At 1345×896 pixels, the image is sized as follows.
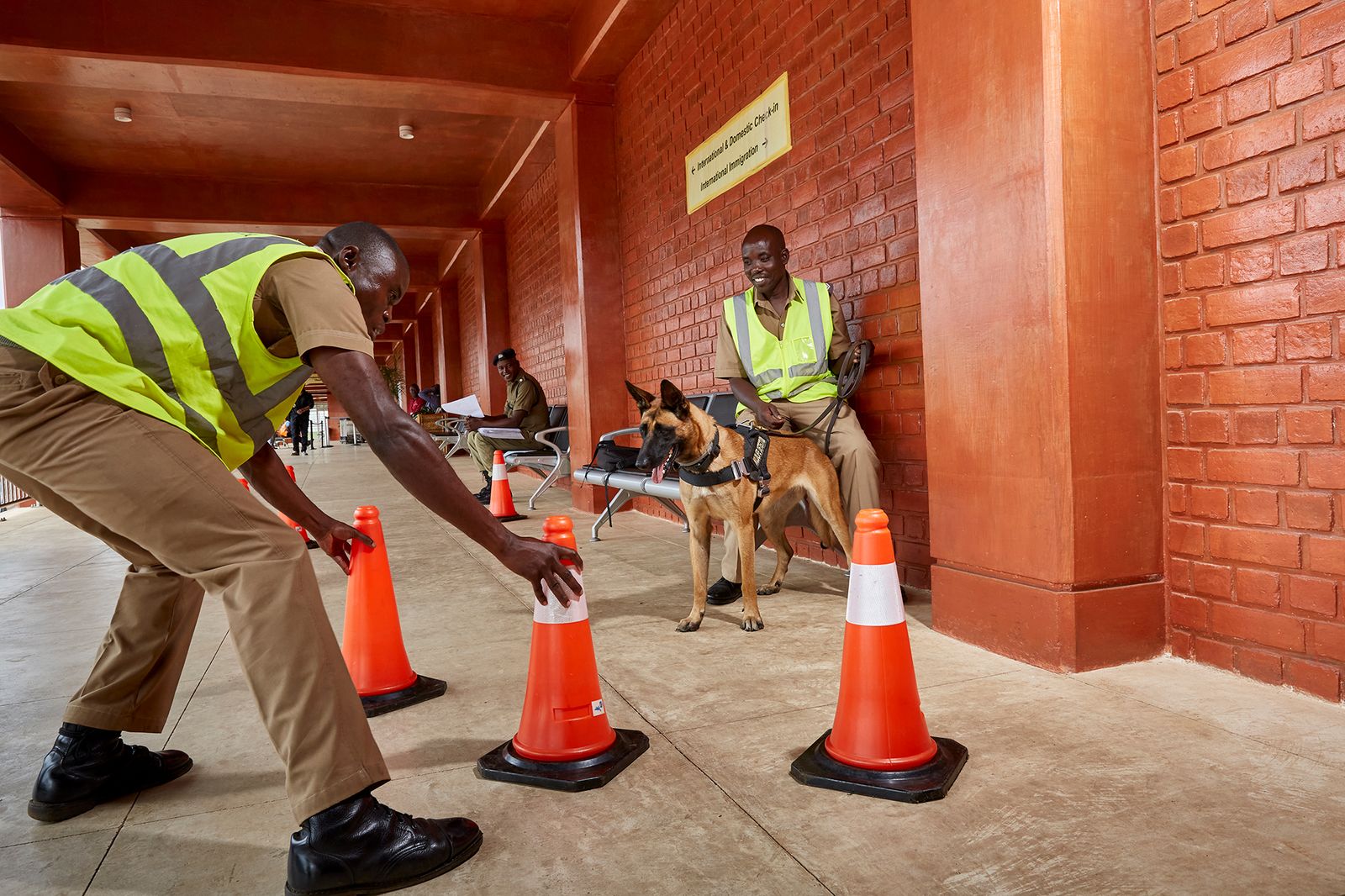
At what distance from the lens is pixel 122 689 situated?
196cm

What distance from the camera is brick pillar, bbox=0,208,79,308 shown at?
10406mm

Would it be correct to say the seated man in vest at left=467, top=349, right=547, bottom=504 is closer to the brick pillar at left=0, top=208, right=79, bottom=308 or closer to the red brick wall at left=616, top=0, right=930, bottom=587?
the red brick wall at left=616, top=0, right=930, bottom=587

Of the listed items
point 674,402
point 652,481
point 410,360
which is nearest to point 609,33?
point 652,481

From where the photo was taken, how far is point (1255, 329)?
235 centimetres

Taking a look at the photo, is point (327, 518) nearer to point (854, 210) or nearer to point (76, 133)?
point (854, 210)

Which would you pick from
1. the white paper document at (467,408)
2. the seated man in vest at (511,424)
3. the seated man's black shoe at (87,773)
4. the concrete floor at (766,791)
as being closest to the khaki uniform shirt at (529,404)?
the seated man in vest at (511,424)

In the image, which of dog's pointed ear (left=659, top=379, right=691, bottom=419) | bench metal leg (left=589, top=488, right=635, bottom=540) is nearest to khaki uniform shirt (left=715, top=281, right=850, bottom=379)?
dog's pointed ear (left=659, top=379, right=691, bottom=419)

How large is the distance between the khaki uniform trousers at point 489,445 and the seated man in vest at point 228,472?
19.9ft

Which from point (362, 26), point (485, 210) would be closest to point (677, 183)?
point (362, 26)

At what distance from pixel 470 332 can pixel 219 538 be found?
14.6 m

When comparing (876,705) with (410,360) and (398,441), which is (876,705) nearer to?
(398,441)

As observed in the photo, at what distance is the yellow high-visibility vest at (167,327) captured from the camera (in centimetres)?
156

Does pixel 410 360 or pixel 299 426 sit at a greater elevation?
pixel 410 360

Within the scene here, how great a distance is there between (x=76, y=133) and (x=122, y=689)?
33.1 ft
